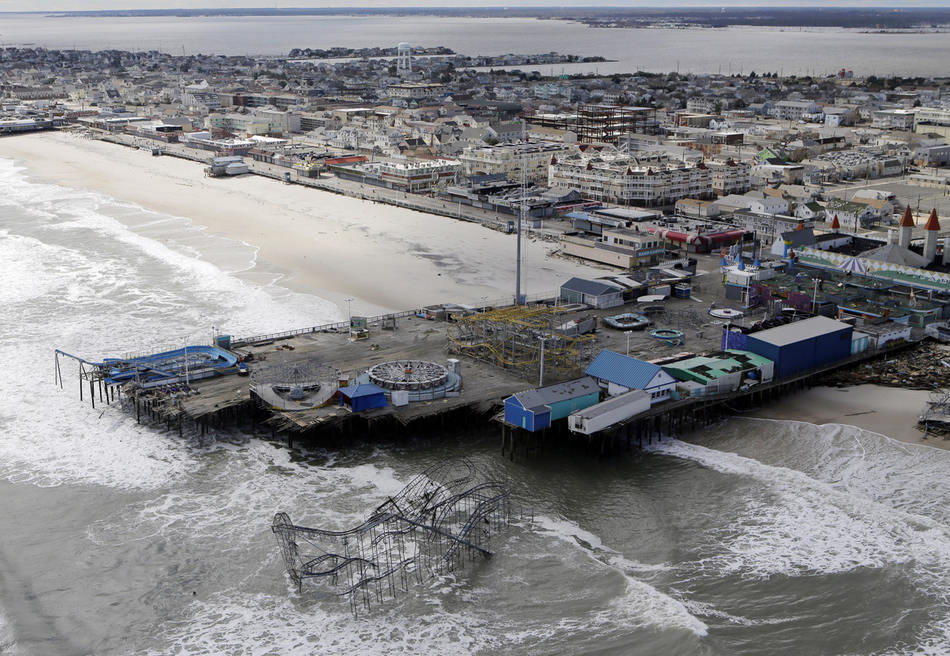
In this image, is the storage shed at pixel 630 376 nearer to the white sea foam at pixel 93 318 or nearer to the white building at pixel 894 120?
the white sea foam at pixel 93 318

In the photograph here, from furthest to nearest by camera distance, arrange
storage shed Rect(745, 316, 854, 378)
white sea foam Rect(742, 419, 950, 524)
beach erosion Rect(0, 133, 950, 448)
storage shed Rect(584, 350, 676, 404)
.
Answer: storage shed Rect(745, 316, 854, 378), beach erosion Rect(0, 133, 950, 448), storage shed Rect(584, 350, 676, 404), white sea foam Rect(742, 419, 950, 524)

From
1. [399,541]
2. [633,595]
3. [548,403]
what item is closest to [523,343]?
[548,403]

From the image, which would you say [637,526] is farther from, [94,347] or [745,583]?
[94,347]

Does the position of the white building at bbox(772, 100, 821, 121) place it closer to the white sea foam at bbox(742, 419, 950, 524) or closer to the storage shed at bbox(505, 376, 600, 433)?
the white sea foam at bbox(742, 419, 950, 524)

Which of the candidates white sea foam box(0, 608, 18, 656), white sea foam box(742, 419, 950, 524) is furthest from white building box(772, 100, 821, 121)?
white sea foam box(0, 608, 18, 656)

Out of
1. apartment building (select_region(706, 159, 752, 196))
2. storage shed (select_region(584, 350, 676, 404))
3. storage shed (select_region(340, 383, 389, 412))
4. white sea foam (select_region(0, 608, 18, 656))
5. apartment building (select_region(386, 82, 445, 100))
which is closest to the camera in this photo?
white sea foam (select_region(0, 608, 18, 656))

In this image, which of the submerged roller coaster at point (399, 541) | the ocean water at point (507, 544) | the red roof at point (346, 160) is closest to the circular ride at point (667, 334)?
the ocean water at point (507, 544)

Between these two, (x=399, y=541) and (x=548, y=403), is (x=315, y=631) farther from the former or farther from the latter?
(x=548, y=403)
